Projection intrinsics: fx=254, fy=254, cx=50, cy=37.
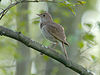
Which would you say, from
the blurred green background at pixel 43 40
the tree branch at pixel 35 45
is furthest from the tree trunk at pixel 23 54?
the tree branch at pixel 35 45

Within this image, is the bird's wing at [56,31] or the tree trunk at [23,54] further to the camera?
the tree trunk at [23,54]

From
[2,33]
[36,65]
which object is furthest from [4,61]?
[2,33]

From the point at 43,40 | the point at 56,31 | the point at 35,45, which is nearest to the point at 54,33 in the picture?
the point at 56,31

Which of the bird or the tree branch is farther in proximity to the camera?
the bird

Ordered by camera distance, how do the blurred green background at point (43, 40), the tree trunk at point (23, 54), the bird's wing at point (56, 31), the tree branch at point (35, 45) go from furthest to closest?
the tree trunk at point (23, 54) → the blurred green background at point (43, 40) → the bird's wing at point (56, 31) → the tree branch at point (35, 45)

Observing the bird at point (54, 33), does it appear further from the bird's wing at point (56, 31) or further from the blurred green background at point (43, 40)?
the blurred green background at point (43, 40)

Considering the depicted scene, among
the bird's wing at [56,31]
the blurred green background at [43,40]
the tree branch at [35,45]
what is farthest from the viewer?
the blurred green background at [43,40]

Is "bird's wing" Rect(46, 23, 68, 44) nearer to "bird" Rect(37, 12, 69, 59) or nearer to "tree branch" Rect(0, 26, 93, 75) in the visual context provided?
"bird" Rect(37, 12, 69, 59)

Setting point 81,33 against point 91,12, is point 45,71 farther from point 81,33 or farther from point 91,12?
point 91,12

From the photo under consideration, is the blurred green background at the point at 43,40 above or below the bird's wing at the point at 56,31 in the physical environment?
below

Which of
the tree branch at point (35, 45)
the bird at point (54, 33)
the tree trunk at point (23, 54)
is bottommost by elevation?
the tree trunk at point (23, 54)

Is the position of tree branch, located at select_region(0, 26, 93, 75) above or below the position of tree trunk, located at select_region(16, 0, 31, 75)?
above

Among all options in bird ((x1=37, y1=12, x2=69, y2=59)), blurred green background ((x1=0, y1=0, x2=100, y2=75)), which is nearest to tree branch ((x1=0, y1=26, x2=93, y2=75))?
bird ((x1=37, y1=12, x2=69, y2=59))

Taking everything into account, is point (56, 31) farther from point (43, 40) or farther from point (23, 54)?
point (23, 54)
